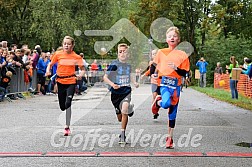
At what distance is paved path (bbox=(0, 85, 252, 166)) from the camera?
23.3 feet

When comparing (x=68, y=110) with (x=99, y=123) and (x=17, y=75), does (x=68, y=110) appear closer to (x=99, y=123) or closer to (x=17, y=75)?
(x=99, y=123)

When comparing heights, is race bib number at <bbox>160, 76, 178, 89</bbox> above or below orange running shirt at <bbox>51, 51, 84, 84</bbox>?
below

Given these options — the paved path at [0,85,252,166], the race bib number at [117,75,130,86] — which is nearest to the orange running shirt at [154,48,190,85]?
the race bib number at [117,75,130,86]

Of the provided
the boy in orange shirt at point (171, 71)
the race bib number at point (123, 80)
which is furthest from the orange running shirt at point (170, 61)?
the race bib number at point (123, 80)

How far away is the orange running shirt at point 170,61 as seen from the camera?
27.2 ft

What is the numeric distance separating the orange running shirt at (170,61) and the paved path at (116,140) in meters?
1.17

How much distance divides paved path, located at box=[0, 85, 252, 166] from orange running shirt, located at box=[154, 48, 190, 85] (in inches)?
45.9

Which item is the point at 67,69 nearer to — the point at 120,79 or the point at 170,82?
the point at 120,79

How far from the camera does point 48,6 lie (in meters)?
40.0

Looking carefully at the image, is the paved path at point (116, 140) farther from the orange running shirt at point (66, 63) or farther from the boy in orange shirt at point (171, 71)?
the orange running shirt at point (66, 63)

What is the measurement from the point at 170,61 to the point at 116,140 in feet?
5.57

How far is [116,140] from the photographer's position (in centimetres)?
891

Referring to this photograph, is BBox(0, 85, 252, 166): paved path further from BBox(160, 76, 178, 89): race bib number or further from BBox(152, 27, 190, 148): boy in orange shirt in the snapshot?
BBox(160, 76, 178, 89): race bib number

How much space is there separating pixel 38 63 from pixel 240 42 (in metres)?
25.4
